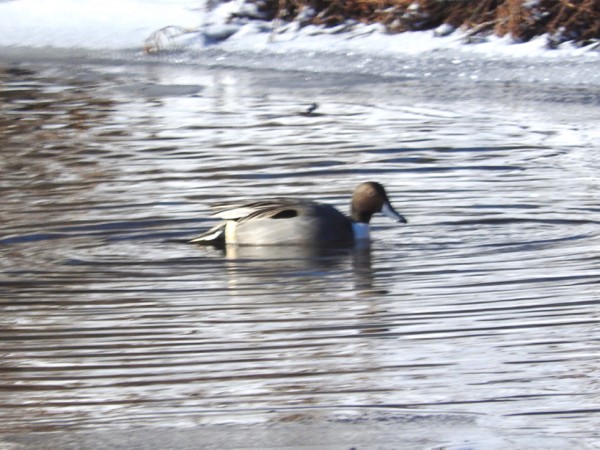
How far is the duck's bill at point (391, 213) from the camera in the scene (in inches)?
313

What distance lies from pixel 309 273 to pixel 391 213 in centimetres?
113

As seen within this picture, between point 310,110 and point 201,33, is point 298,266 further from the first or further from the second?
point 201,33

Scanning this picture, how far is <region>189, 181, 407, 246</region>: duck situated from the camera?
25.4ft

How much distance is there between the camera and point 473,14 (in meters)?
16.9

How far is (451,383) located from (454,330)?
0.79m

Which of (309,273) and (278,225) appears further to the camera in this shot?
(278,225)

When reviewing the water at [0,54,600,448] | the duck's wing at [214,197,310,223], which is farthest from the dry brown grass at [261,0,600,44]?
the duck's wing at [214,197,310,223]

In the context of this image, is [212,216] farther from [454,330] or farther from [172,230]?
[454,330]

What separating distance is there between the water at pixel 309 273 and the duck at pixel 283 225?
0.14m

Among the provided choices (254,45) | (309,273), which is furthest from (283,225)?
(254,45)

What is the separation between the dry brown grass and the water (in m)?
2.52

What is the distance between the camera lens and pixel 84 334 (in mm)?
5500

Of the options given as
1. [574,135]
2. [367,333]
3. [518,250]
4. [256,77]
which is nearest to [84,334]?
[367,333]

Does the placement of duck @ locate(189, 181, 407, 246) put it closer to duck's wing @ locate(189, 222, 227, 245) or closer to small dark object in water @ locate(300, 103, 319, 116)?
duck's wing @ locate(189, 222, 227, 245)
